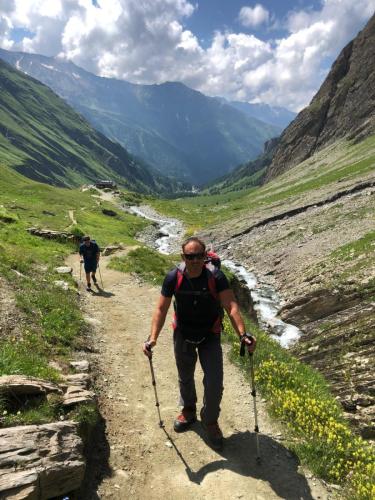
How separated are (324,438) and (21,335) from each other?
32.7ft

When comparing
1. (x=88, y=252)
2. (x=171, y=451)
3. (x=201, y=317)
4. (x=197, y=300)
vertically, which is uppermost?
(x=88, y=252)

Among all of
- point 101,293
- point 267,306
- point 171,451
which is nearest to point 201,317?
point 171,451

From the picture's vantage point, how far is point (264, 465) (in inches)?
388

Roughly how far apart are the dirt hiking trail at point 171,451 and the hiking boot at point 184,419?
17 cm

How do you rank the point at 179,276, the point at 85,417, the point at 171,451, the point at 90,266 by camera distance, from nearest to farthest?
the point at 179,276
the point at 85,417
the point at 171,451
the point at 90,266

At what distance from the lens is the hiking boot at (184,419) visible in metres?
11.1

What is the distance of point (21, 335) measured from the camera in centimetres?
1396

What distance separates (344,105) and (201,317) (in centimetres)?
18590

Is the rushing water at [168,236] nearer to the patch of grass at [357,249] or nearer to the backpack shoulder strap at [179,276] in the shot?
the patch of grass at [357,249]

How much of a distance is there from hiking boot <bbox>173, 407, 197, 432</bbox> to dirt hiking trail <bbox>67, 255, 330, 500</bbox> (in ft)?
0.56

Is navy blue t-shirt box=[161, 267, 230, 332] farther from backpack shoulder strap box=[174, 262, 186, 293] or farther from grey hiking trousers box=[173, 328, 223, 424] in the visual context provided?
grey hiking trousers box=[173, 328, 223, 424]

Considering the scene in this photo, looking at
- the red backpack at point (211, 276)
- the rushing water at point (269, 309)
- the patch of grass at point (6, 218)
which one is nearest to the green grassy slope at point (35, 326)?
the red backpack at point (211, 276)

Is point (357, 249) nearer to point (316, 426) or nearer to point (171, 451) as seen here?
point (316, 426)

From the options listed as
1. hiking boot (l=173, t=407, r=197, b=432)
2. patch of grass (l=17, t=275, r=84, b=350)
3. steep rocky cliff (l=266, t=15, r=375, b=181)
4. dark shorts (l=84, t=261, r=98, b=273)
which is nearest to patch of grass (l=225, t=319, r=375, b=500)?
hiking boot (l=173, t=407, r=197, b=432)
